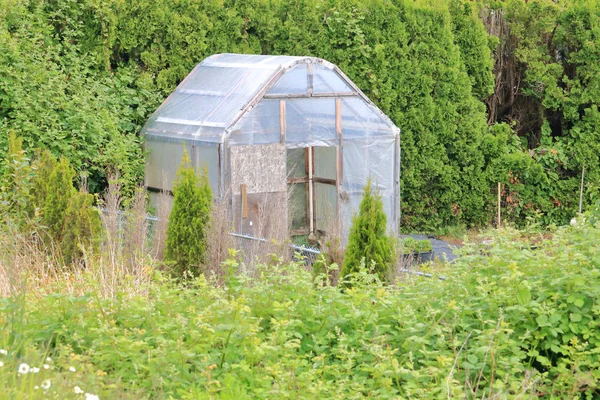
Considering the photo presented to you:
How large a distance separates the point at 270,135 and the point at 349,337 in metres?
5.68

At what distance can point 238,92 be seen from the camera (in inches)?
436

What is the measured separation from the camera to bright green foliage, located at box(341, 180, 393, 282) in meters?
8.15

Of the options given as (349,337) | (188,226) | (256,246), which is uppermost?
(188,226)

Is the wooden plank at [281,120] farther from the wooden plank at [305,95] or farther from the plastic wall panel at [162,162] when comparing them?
the plastic wall panel at [162,162]

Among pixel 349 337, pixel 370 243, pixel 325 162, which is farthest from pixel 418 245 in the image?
pixel 349 337

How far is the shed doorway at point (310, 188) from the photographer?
1211 centimetres

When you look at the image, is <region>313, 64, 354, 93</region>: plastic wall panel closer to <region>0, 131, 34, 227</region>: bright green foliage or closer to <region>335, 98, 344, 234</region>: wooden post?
<region>335, 98, 344, 234</region>: wooden post

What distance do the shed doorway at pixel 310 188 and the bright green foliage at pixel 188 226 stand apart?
3.35 meters

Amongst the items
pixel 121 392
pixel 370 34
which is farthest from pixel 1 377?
pixel 370 34

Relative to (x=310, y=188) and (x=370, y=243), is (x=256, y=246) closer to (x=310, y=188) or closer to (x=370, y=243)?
(x=370, y=243)

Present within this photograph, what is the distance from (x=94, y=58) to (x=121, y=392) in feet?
25.7

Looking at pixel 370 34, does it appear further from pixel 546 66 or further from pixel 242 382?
pixel 242 382

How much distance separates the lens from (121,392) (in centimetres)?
436

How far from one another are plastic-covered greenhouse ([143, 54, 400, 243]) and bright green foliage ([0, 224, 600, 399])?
14.3 feet
